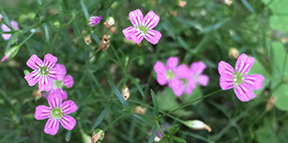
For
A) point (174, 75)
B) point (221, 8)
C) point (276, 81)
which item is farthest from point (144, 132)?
point (221, 8)

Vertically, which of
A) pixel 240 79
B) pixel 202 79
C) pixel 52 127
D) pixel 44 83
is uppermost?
pixel 44 83

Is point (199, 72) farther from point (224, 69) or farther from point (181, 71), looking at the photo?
A: point (224, 69)

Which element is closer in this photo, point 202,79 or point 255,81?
point 255,81

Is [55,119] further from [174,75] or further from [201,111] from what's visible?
[201,111]

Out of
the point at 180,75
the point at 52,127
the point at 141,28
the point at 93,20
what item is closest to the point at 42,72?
the point at 52,127

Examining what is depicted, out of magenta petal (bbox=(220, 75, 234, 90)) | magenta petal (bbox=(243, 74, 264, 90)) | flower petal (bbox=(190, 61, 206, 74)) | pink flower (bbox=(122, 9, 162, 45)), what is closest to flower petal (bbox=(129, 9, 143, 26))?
pink flower (bbox=(122, 9, 162, 45))
